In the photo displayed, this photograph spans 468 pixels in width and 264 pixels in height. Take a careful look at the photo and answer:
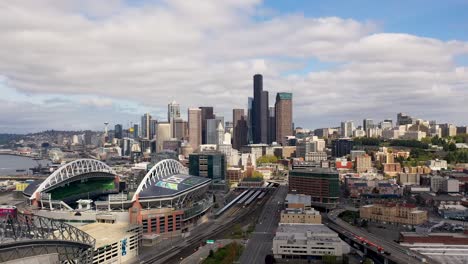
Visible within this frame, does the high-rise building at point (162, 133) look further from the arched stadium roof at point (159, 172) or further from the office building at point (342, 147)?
the arched stadium roof at point (159, 172)

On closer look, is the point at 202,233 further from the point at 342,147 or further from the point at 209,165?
the point at 342,147

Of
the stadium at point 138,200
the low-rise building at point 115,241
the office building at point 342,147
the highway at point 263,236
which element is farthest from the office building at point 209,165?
the office building at point 342,147

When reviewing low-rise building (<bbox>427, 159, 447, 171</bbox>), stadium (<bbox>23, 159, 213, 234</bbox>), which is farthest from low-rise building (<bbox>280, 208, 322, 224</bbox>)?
low-rise building (<bbox>427, 159, 447, 171</bbox>)

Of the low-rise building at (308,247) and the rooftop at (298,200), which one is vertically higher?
the rooftop at (298,200)

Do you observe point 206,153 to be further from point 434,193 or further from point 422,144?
point 422,144

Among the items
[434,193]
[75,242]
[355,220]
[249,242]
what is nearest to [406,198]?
[434,193]

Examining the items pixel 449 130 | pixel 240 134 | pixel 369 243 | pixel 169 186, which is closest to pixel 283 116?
pixel 240 134

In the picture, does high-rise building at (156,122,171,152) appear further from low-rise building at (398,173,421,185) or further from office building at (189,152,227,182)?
low-rise building at (398,173,421,185)
